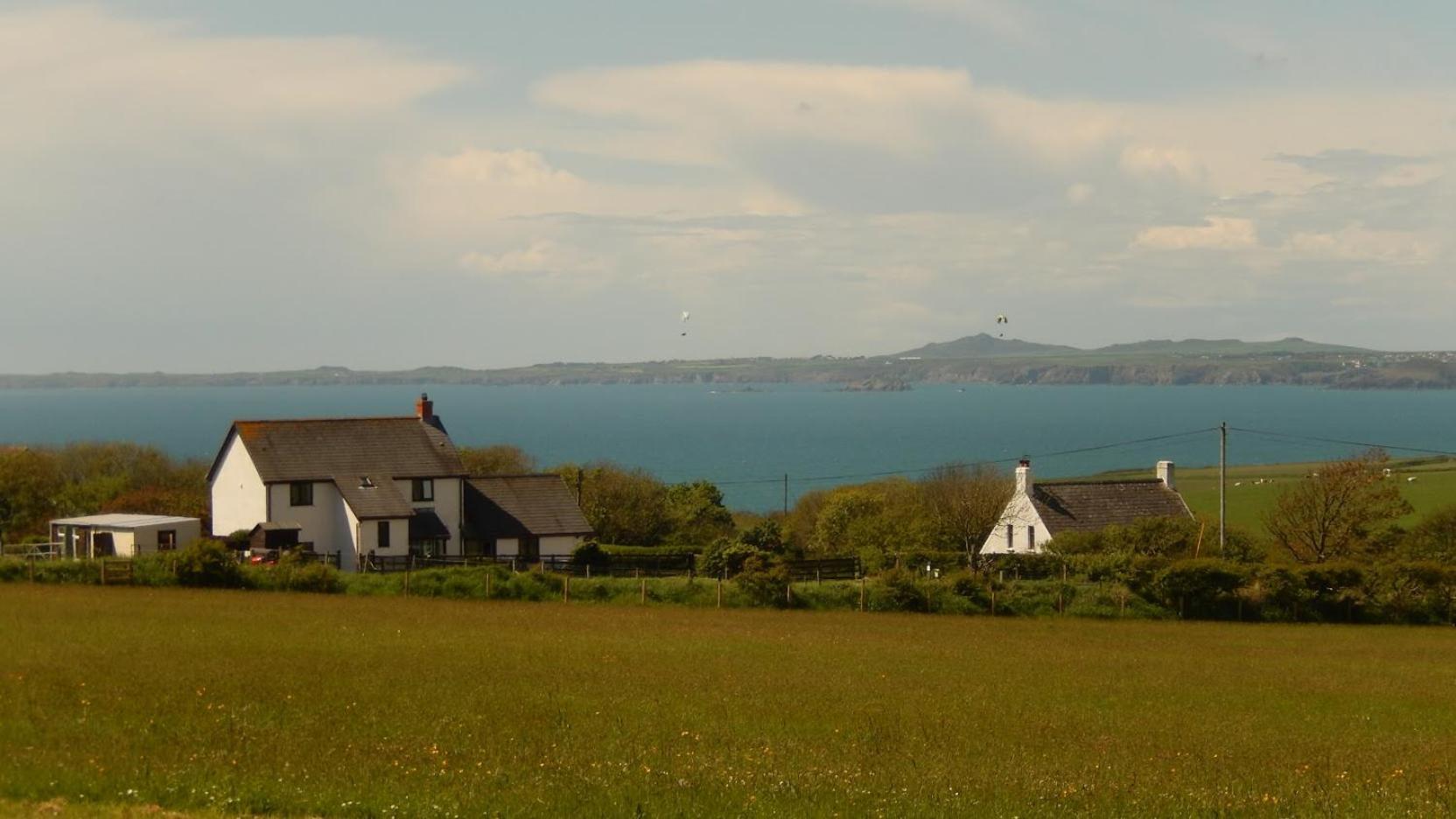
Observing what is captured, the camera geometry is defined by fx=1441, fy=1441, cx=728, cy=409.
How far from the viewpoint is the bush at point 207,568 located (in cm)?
4350

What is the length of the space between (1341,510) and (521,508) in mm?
34114

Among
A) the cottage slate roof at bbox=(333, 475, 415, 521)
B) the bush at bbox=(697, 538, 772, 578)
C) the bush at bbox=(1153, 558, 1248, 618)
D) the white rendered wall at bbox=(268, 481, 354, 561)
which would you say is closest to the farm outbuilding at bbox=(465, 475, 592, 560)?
the cottage slate roof at bbox=(333, 475, 415, 521)

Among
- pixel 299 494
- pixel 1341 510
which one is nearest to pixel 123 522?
pixel 299 494

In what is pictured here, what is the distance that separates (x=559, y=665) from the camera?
2862cm

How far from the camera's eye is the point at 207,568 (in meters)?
43.7

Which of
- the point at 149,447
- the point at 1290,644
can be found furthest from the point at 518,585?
the point at 149,447

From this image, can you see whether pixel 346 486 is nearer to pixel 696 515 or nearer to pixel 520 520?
pixel 520 520

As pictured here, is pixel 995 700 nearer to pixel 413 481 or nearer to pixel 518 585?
pixel 518 585

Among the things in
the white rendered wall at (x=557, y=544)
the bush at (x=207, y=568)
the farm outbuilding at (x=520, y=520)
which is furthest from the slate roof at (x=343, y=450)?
the bush at (x=207, y=568)

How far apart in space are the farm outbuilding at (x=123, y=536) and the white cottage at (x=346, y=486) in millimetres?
2839

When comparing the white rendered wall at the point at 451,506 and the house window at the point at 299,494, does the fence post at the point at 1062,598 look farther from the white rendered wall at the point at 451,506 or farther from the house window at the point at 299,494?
the house window at the point at 299,494

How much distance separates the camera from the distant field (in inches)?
3398

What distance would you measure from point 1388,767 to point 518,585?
2902 centimetres

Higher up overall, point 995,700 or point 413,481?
point 413,481
